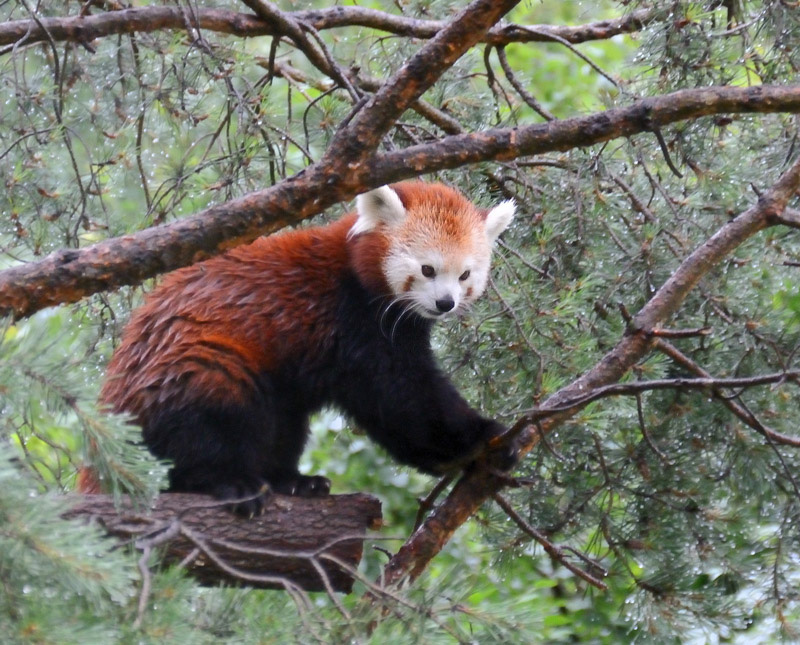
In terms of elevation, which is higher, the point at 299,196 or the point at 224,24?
the point at 224,24

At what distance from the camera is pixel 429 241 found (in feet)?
9.84

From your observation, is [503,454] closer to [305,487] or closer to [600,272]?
[305,487]

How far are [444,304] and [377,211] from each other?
1.28ft

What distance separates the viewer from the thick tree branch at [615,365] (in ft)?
7.41

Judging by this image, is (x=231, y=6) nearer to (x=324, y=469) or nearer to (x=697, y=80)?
(x=697, y=80)

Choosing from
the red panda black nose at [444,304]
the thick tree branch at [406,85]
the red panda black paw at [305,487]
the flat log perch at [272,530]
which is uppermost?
the red panda black nose at [444,304]

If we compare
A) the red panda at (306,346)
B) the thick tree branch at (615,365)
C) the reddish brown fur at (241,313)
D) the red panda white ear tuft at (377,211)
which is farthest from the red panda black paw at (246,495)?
the red panda white ear tuft at (377,211)

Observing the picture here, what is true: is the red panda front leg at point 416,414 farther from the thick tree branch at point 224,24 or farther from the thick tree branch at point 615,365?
the thick tree branch at point 224,24

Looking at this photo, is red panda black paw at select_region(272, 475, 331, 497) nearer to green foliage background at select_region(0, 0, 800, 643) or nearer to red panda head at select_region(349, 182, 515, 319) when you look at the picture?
green foliage background at select_region(0, 0, 800, 643)

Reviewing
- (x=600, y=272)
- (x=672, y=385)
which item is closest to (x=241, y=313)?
(x=600, y=272)

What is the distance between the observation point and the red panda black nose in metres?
2.89

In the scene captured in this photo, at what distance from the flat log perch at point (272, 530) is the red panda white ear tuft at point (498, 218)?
108cm

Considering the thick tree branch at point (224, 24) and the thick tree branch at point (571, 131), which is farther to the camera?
the thick tree branch at point (224, 24)

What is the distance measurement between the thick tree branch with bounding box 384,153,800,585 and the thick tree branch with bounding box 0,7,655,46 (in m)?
0.79
